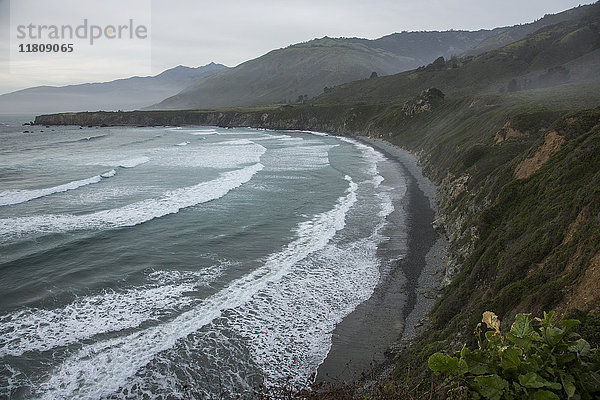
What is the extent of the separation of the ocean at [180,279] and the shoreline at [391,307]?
387 mm

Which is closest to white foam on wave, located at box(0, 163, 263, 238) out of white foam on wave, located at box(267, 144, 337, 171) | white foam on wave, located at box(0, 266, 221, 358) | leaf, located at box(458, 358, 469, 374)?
white foam on wave, located at box(0, 266, 221, 358)

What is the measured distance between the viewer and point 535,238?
35.3 feet

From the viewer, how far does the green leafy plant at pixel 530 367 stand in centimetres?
357

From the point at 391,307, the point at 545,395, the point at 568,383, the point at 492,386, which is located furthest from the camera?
the point at 391,307

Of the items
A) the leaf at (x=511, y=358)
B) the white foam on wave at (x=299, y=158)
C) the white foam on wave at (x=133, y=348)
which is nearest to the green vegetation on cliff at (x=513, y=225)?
the leaf at (x=511, y=358)

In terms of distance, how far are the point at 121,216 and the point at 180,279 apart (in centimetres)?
1132

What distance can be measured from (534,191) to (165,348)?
13136 millimetres

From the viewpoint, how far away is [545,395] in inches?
135

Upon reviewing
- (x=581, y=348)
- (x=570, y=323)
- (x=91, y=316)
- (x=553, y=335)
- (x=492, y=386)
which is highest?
(x=570, y=323)

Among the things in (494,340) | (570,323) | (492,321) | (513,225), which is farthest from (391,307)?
(570,323)

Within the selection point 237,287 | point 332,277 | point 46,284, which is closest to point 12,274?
point 46,284

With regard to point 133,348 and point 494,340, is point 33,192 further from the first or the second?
point 494,340

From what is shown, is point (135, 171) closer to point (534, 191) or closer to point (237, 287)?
point (237, 287)

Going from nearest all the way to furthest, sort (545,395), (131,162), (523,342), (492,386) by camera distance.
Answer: (545,395)
(492,386)
(523,342)
(131,162)
